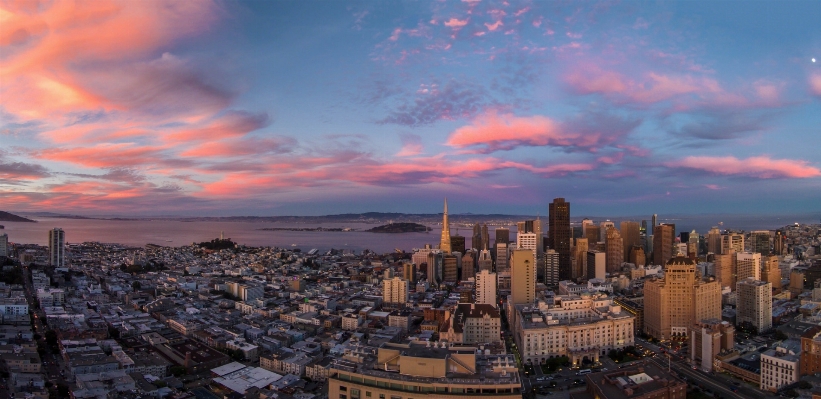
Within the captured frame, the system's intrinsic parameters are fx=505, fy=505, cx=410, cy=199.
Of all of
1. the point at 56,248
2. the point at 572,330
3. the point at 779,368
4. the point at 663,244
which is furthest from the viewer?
the point at 663,244

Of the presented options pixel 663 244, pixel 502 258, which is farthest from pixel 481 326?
pixel 663 244

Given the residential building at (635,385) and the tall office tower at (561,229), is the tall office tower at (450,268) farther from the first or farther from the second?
the residential building at (635,385)

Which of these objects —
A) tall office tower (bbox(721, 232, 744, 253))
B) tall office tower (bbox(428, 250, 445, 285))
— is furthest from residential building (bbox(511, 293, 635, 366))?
tall office tower (bbox(721, 232, 744, 253))

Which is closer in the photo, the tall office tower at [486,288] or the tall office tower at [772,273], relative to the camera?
the tall office tower at [486,288]

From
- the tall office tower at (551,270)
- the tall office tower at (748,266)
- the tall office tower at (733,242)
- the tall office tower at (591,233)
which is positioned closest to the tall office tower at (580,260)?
the tall office tower at (551,270)

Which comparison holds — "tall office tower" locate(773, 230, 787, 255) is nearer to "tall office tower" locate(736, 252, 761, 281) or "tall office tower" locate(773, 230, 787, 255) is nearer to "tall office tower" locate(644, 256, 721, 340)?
"tall office tower" locate(736, 252, 761, 281)

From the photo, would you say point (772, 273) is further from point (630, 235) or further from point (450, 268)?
point (450, 268)
